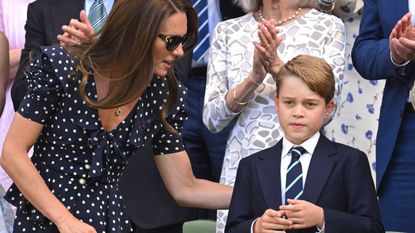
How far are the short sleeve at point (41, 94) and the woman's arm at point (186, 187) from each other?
58 centimetres

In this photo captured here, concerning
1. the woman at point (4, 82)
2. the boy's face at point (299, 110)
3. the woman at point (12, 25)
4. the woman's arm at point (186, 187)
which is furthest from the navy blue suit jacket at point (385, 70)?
the woman at point (12, 25)

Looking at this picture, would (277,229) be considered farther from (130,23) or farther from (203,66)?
(203,66)

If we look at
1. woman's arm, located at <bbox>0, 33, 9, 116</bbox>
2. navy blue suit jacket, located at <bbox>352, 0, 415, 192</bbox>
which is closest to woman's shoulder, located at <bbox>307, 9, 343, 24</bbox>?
navy blue suit jacket, located at <bbox>352, 0, 415, 192</bbox>

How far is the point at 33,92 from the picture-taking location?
3760mm

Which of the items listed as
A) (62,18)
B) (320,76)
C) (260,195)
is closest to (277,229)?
(260,195)

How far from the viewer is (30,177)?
3.70 metres

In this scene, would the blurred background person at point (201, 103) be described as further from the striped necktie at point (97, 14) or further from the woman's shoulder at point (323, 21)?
the woman's shoulder at point (323, 21)

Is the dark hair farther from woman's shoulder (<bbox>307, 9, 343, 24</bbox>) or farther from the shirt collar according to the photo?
woman's shoulder (<bbox>307, 9, 343, 24</bbox>)

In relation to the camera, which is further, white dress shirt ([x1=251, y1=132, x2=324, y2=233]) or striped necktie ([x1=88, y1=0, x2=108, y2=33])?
striped necktie ([x1=88, y1=0, x2=108, y2=33])

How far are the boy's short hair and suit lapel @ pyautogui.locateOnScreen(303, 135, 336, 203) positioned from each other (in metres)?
0.22

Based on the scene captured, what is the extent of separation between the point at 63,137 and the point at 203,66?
1.93 meters

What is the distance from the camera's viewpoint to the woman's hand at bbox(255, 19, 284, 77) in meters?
4.47

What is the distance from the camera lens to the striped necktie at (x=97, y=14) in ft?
16.5

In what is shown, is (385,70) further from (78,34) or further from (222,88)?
(78,34)
